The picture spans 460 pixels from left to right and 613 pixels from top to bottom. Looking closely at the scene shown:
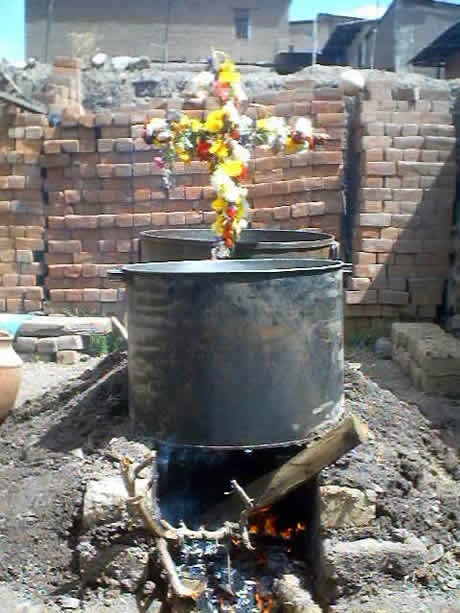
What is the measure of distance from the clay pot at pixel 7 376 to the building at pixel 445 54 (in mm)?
11791

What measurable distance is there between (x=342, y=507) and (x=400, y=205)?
14.2ft

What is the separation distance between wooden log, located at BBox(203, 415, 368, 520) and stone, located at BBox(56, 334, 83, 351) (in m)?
3.88

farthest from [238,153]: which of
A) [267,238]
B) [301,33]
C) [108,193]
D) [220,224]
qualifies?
[301,33]

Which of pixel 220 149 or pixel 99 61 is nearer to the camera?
pixel 220 149

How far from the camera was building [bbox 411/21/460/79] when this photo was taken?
14.8 m

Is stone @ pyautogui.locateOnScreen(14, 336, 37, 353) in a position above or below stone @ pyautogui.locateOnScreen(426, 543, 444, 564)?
above

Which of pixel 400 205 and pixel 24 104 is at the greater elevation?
pixel 24 104

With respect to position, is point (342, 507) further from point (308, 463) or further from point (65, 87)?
point (65, 87)

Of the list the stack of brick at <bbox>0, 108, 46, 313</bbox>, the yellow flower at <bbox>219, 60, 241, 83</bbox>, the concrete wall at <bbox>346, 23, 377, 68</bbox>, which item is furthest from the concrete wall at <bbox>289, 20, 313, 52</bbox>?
the yellow flower at <bbox>219, 60, 241, 83</bbox>

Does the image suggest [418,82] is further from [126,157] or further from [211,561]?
[211,561]

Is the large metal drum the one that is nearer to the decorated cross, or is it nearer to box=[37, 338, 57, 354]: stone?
the decorated cross

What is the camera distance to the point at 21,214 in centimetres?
728

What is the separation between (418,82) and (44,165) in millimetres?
4042

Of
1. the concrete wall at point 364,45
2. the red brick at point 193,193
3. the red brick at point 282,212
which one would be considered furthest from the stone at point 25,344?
the concrete wall at point 364,45
